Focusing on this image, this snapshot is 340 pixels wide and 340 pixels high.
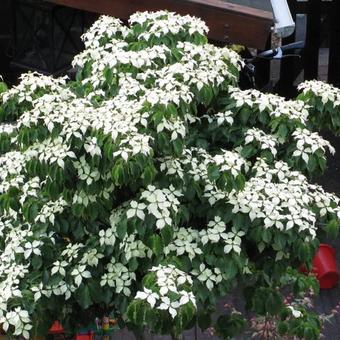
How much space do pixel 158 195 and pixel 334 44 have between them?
32.4 ft

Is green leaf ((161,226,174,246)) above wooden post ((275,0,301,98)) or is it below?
above

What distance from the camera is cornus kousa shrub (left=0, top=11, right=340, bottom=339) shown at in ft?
13.5

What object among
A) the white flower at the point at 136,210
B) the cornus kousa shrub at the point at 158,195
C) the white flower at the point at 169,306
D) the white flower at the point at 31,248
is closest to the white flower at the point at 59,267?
the cornus kousa shrub at the point at 158,195

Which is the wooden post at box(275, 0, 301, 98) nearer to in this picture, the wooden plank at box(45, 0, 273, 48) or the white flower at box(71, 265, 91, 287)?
the wooden plank at box(45, 0, 273, 48)

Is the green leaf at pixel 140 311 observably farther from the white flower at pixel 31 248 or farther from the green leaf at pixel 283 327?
the green leaf at pixel 283 327

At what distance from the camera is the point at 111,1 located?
6.84 meters

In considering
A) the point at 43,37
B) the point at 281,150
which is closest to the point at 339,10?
the point at 43,37

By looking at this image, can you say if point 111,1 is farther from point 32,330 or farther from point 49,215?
point 32,330

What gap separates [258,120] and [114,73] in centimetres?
90

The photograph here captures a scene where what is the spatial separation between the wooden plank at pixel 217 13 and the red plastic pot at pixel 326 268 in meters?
2.74

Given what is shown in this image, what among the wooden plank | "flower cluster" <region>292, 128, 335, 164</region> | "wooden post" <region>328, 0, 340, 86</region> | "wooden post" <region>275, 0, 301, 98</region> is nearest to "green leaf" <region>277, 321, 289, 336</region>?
"flower cluster" <region>292, 128, 335, 164</region>

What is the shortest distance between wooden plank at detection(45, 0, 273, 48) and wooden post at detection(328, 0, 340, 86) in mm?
6620

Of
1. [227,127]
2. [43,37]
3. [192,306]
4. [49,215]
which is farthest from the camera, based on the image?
[43,37]

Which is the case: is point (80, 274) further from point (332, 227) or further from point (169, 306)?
point (332, 227)
